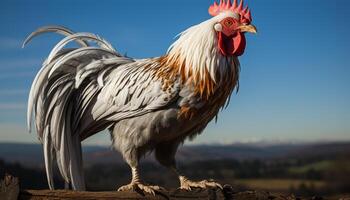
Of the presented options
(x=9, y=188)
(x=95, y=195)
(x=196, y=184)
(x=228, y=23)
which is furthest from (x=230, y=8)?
(x=9, y=188)

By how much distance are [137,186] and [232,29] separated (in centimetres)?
121

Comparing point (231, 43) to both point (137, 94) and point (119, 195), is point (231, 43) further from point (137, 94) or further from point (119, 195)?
point (119, 195)

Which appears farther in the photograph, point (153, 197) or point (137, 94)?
point (137, 94)

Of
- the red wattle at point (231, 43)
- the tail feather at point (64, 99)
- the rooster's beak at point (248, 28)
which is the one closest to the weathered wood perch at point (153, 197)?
the tail feather at point (64, 99)

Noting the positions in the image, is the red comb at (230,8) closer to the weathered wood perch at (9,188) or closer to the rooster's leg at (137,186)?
the rooster's leg at (137,186)

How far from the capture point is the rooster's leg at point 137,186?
2.72 m

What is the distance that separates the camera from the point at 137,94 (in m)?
2.79

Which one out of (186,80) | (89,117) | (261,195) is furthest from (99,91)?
(261,195)

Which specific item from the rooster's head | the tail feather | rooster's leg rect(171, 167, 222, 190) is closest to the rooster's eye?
the rooster's head

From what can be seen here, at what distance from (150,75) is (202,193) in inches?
33.1

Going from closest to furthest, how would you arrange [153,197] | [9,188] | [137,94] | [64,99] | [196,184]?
[9,188], [153,197], [137,94], [196,184], [64,99]

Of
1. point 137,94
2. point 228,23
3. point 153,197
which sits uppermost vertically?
point 228,23

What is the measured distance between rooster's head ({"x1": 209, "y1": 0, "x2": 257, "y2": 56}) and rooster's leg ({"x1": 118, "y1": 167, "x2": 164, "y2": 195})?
0.98 m

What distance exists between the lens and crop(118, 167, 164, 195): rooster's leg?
2723 millimetres
